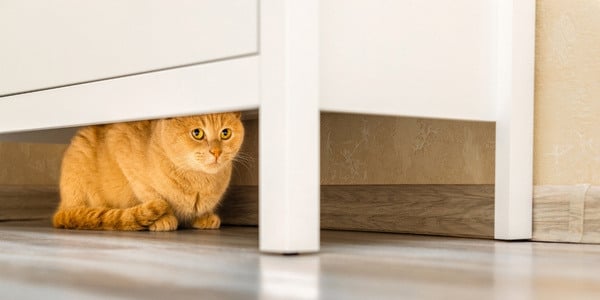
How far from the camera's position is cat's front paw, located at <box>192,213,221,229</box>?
2150mm

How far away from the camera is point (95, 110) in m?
1.70

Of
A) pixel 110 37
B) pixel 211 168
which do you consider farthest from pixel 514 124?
pixel 110 37

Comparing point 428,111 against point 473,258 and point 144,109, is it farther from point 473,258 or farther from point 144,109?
point 144,109

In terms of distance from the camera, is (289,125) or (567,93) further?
(567,93)

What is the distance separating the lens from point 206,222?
2.15 meters

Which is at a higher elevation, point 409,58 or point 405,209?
point 409,58

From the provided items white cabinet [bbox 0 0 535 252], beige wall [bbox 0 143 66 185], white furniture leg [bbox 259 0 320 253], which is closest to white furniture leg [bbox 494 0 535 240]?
white cabinet [bbox 0 0 535 252]

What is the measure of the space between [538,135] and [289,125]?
0.67 metres

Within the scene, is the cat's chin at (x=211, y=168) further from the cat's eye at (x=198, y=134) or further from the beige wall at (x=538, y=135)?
the beige wall at (x=538, y=135)

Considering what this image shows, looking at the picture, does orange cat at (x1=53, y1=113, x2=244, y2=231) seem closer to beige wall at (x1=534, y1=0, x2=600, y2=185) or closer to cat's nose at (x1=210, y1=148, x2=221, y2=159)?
cat's nose at (x1=210, y1=148, x2=221, y2=159)

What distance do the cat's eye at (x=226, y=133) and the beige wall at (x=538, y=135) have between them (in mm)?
295

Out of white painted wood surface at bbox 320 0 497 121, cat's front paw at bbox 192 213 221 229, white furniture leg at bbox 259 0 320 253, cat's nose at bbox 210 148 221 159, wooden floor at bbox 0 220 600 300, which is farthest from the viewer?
cat's front paw at bbox 192 213 221 229

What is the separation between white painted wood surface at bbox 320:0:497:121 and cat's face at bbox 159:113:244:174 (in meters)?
0.60

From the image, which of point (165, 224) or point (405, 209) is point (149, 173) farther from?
point (405, 209)
